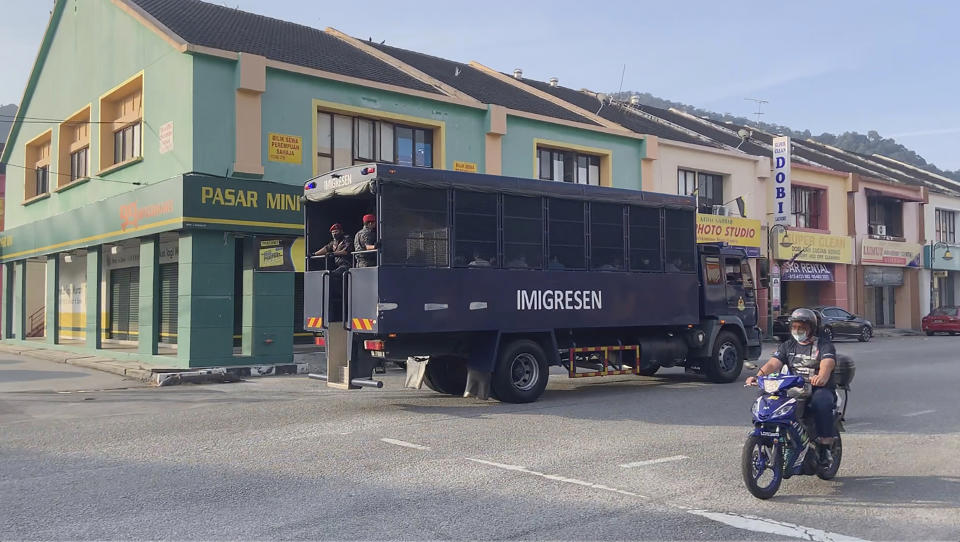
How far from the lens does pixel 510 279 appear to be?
12453 mm

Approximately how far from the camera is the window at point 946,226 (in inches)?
1750

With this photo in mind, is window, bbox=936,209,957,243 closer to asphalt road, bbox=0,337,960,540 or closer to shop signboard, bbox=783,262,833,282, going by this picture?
shop signboard, bbox=783,262,833,282

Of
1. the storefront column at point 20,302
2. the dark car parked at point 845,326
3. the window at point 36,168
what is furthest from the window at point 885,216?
the storefront column at point 20,302

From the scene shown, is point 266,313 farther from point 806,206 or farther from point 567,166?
point 806,206

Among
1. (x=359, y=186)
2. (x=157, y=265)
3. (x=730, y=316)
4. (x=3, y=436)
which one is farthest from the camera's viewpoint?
(x=157, y=265)

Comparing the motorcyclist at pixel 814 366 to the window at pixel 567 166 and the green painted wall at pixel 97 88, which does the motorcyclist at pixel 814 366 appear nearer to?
the green painted wall at pixel 97 88

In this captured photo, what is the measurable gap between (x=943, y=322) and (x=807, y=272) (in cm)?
711

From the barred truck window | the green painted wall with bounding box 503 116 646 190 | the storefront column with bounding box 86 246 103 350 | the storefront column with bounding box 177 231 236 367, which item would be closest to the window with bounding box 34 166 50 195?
the storefront column with bounding box 86 246 103 350

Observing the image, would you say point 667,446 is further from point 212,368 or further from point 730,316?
point 212,368

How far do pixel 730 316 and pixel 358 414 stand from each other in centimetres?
798

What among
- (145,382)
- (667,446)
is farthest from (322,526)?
(145,382)

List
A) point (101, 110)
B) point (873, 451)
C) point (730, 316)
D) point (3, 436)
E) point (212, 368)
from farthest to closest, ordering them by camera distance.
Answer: point (101, 110), point (212, 368), point (730, 316), point (3, 436), point (873, 451)

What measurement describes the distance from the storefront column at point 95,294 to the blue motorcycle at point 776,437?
19493 millimetres

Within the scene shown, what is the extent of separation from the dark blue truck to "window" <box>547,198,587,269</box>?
0.02 meters
